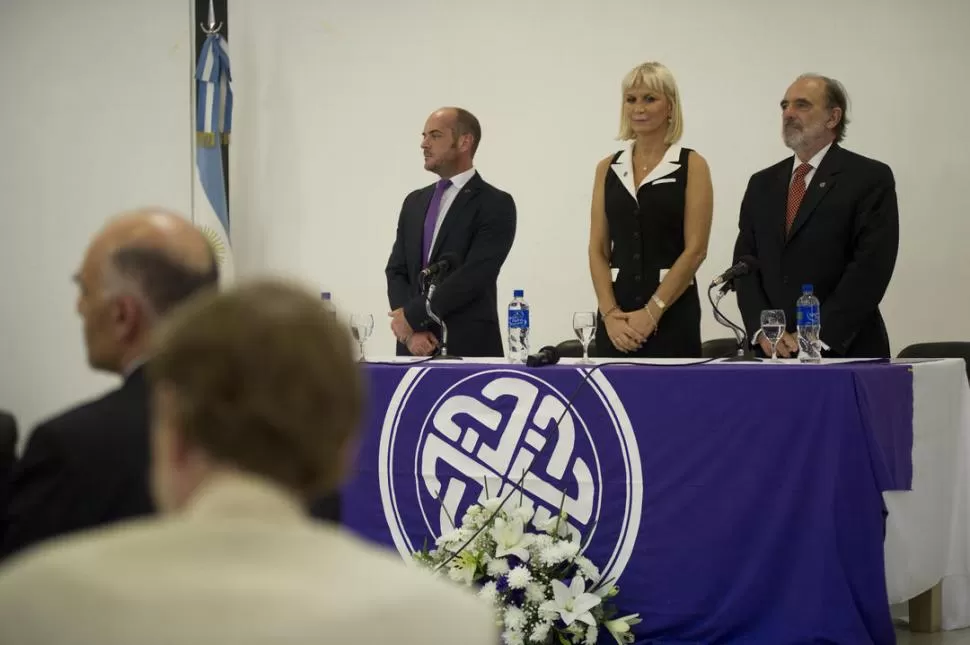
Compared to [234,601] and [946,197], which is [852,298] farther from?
[234,601]

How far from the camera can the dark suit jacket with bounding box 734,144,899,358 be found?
4254mm

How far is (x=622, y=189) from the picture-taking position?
454cm

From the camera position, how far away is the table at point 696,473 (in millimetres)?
3541

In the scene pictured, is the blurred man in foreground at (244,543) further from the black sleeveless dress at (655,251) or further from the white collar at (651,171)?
the white collar at (651,171)

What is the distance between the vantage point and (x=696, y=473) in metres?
3.66

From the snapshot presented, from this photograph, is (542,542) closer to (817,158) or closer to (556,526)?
(556,526)

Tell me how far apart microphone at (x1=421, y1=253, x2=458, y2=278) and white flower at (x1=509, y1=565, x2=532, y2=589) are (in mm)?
1247

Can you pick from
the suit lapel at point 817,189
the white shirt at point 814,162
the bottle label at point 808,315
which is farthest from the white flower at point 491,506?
the white shirt at point 814,162

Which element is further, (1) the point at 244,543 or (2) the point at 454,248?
(2) the point at 454,248

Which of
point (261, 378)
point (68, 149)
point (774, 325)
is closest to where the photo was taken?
point (261, 378)

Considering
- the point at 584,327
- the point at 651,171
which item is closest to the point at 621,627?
the point at 584,327

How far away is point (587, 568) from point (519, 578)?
0.67 feet

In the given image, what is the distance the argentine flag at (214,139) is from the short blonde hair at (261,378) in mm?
6240

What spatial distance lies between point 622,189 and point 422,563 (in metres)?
1.57
